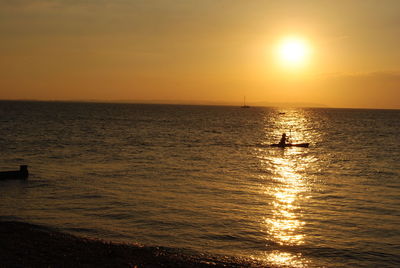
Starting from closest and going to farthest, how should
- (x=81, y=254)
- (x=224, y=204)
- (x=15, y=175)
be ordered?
(x=81, y=254)
(x=224, y=204)
(x=15, y=175)

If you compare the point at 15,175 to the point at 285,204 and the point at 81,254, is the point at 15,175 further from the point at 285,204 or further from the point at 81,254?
the point at 285,204

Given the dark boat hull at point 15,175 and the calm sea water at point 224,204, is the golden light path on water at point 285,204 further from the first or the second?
the dark boat hull at point 15,175

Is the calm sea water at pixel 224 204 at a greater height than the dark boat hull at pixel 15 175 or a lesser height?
lesser

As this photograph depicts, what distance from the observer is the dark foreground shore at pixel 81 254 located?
428 inches

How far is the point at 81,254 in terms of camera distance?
11.5 metres

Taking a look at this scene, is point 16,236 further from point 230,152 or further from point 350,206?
point 230,152

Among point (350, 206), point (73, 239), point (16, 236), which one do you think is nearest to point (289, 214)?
point (350, 206)

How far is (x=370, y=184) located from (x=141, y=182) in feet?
46.3

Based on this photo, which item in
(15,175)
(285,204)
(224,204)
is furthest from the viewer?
(15,175)

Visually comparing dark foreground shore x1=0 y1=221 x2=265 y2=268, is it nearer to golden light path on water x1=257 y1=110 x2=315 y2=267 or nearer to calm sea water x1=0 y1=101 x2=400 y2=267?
calm sea water x1=0 y1=101 x2=400 y2=267

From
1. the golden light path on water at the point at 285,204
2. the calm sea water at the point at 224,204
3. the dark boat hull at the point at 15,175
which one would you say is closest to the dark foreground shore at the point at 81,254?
the calm sea water at the point at 224,204

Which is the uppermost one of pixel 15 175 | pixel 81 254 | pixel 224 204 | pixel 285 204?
pixel 15 175

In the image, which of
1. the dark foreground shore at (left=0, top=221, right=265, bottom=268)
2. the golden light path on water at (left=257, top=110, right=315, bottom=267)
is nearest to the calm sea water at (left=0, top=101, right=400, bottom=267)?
the golden light path on water at (left=257, top=110, right=315, bottom=267)

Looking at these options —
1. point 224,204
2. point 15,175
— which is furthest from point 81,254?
point 15,175
